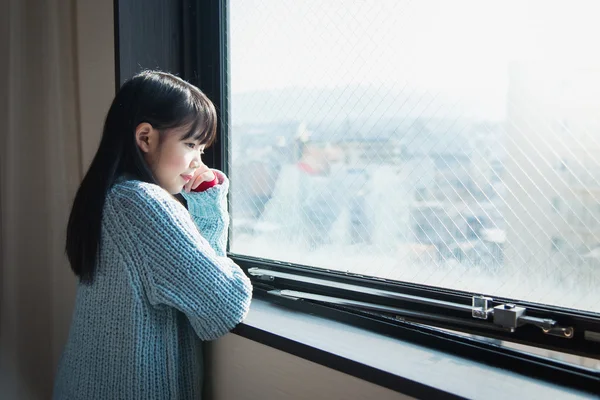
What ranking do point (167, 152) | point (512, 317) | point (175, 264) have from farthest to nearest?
point (167, 152), point (175, 264), point (512, 317)

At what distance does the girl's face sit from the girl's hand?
0.08m

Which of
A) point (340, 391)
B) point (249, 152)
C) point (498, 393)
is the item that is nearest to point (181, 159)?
point (249, 152)

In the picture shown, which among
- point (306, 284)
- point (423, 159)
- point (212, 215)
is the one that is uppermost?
point (423, 159)

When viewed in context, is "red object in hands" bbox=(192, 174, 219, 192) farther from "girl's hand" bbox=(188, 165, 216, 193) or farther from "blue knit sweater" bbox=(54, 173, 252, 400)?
"blue knit sweater" bbox=(54, 173, 252, 400)

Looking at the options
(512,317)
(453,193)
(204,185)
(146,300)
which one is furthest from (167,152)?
(512,317)

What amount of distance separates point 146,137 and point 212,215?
0.22 meters

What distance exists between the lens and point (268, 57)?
125cm

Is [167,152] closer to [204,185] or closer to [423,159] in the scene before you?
[204,185]

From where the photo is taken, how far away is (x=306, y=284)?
3.87ft

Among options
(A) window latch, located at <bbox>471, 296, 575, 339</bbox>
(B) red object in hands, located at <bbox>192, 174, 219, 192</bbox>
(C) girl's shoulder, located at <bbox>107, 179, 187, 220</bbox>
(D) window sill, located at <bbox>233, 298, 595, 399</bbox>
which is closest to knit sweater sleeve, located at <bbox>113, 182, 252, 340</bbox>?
(C) girl's shoulder, located at <bbox>107, 179, 187, 220</bbox>

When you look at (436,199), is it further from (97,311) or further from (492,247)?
(97,311)

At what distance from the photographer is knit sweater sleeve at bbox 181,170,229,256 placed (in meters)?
1.15

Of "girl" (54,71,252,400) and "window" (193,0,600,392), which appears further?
"girl" (54,71,252,400)

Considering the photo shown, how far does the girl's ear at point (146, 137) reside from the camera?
1.02m
